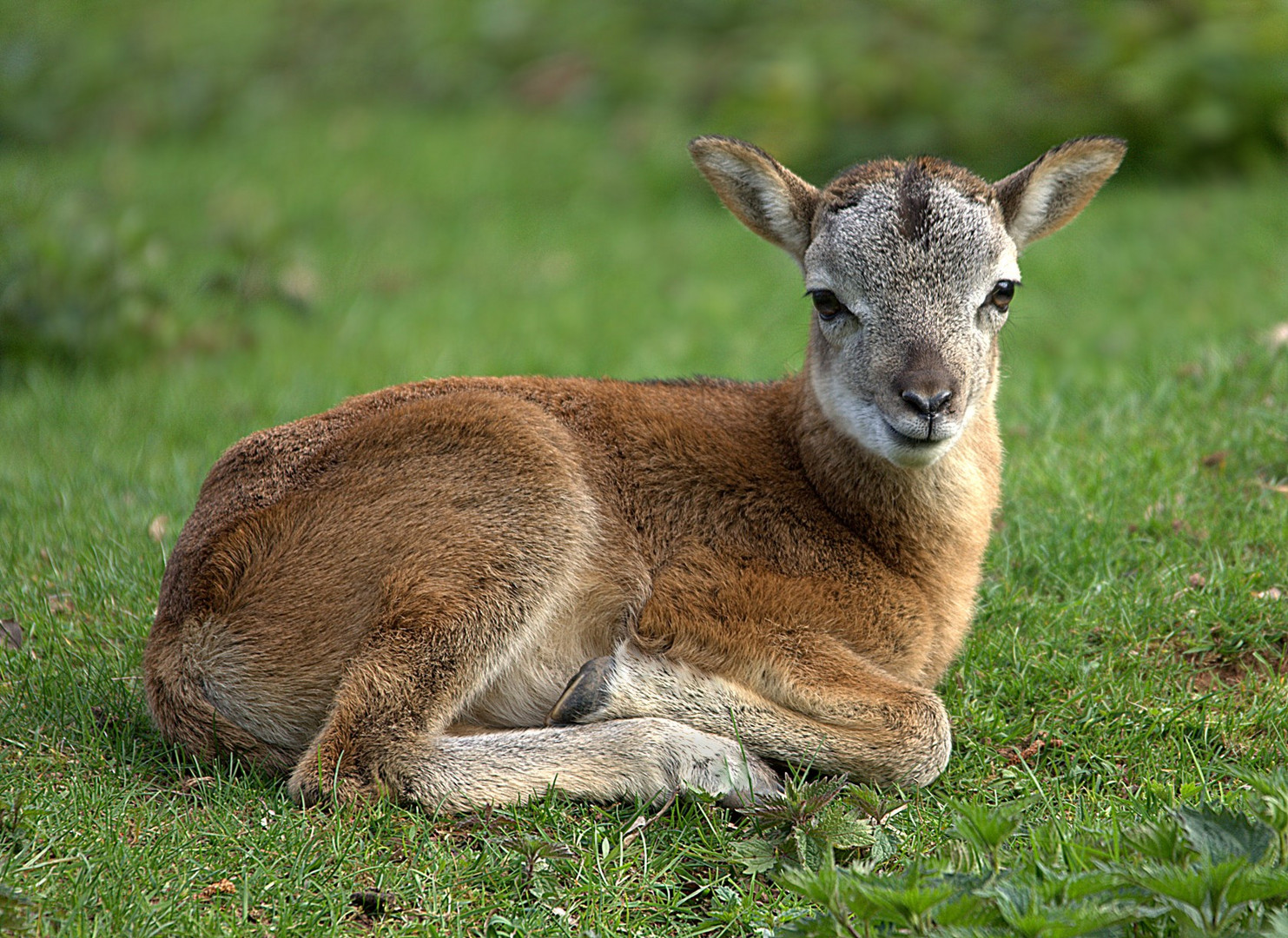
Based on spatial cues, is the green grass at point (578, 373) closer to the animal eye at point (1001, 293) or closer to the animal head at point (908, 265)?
the animal head at point (908, 265)

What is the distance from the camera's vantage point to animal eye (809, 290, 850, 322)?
5.43 metres

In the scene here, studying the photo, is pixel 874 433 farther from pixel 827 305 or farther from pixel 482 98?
pixel 482 98

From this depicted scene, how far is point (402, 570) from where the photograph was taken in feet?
16.0

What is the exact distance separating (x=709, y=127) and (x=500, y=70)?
180 inches

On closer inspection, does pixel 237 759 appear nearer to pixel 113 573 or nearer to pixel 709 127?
pixel 113 573

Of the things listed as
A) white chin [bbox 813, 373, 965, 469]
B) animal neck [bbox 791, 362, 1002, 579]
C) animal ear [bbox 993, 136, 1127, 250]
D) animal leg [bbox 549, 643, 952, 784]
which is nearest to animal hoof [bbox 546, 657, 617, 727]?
animal leg [bbox 549, 643, 952, 784]

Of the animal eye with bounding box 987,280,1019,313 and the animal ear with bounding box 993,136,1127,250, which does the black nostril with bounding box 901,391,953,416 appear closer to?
the animal eye with bounding box 987,280,1019,313

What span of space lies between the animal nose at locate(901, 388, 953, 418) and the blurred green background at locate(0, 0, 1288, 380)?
7450 millimetres

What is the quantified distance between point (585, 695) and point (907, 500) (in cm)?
156

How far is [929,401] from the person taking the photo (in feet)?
16.1

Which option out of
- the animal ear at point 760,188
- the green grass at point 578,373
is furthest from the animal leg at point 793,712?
the animal ear at point 760,188

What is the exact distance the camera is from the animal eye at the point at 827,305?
5430 mm

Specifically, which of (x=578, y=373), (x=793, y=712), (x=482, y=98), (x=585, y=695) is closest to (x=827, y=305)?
(x=793, y=712)

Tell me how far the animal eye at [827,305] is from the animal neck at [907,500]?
0.41 metres
